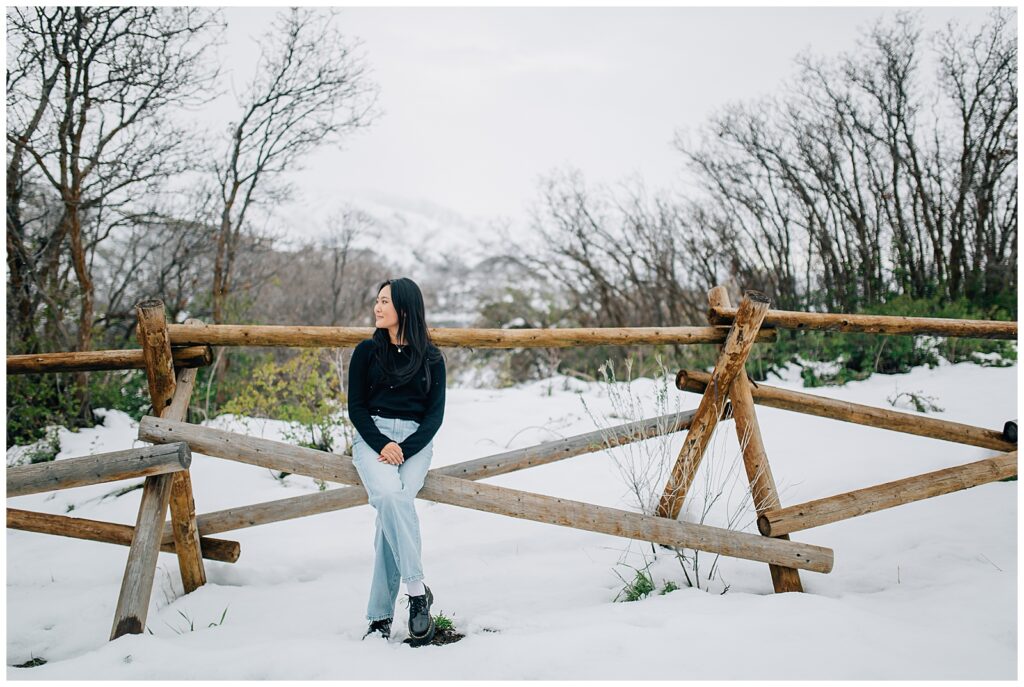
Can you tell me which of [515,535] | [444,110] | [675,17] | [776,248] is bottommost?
[515,535]

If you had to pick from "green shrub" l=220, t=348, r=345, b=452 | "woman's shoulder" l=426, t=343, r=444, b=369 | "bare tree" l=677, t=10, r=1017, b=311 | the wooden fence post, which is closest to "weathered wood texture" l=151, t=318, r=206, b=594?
the wooden fence post

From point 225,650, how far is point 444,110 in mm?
16346

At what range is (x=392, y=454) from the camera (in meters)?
2.99

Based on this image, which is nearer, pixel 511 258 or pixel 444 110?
pixel 511 258

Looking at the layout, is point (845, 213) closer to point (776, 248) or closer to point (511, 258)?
point (776, 248)

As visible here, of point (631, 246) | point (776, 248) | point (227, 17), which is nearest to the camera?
point (227, 17)

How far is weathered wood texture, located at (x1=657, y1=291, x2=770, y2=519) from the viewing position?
12.0 feet

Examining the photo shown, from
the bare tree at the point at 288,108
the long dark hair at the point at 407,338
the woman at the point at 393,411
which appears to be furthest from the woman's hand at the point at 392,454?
the bare tree at the point at 288,108

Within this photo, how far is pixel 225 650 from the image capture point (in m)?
2.83

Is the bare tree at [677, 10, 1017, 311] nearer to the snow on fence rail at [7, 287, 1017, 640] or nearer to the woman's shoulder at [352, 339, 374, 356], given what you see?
the snow on fence rail at [7, 287, 1017, 640]

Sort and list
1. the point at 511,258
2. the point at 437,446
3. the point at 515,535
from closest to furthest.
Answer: the point at 515,535 → the point at 437,446 → the point at 511,258

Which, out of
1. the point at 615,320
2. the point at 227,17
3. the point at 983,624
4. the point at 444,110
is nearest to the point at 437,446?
the point at 983,624

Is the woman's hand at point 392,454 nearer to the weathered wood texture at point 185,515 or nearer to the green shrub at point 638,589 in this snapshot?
the weathered wood texture at point 185,515

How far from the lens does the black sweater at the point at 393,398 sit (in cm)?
310
